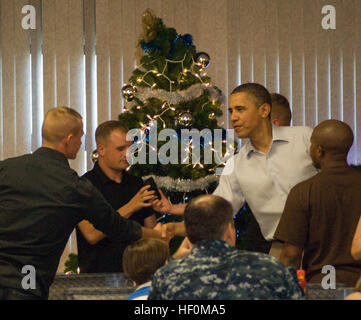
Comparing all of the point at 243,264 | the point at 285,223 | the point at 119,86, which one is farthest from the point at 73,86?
the point at 243,264

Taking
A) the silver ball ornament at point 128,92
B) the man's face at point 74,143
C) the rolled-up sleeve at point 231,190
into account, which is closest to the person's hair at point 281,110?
the rolled-up sleeve at point 231,190

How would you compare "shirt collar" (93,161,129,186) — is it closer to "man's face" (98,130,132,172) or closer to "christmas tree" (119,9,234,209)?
"man's face" (98,130,132,172)

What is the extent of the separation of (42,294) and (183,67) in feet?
7.83

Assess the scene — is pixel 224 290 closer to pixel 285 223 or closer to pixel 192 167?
pixel 285 223

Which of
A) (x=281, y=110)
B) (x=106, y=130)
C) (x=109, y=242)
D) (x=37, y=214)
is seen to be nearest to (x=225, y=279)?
(x=37, y=214)

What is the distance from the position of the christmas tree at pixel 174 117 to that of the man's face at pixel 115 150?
3.50 ft

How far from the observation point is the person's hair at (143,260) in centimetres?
216

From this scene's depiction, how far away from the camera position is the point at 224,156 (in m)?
4.43

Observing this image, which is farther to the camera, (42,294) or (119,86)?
(119,86)

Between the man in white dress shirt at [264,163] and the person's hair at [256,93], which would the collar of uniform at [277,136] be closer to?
the man in white dress shirt at [264,163]

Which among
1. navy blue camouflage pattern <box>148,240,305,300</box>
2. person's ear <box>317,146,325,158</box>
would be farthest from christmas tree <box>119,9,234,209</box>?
navy blue camouflage pattern <box>148,240,305,300</box>

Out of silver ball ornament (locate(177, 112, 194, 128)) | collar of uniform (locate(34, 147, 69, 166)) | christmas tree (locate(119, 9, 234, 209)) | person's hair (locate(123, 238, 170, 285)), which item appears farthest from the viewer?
christmas tree (locate(119, 9, 234, 209))

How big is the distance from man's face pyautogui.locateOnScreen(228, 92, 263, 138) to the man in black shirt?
0.54 m

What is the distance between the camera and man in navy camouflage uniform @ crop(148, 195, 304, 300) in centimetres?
173
